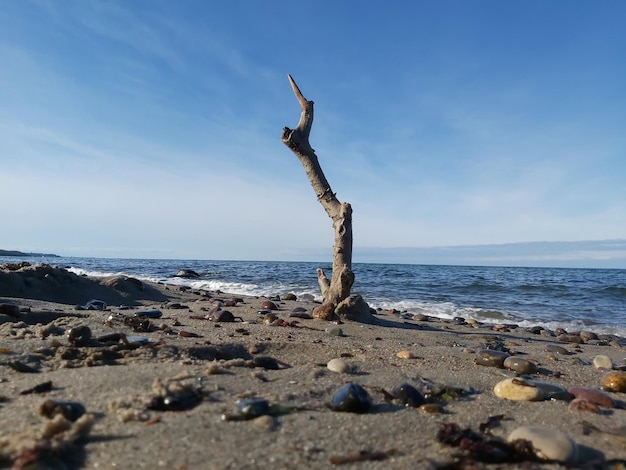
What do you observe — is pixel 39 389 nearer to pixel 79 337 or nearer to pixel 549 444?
pixel 79 337

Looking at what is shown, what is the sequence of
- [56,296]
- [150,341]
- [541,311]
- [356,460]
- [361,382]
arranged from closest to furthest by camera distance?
[356,460] → [361,382] → [150,341] → [56,296] → [541,311]

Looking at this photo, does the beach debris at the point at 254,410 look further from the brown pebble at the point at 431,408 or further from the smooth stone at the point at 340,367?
the smooth stone at the point at 340,367

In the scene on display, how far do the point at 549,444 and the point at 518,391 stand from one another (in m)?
0.94

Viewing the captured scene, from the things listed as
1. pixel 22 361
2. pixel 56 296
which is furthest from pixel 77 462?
pixel 56 296

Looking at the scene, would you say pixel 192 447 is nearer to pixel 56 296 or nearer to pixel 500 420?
pixel 500 420

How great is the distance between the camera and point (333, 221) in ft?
21.3

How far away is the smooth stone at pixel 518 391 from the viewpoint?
268 cm

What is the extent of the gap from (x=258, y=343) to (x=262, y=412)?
198cm

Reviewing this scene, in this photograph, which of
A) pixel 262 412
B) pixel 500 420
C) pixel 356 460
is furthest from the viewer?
pixel 500 420

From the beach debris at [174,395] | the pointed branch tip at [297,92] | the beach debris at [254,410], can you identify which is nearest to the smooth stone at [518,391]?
the beach debris at [254,410]

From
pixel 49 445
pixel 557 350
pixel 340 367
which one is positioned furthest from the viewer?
pixel 557 350

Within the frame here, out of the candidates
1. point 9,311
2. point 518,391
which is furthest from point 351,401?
point 9,311

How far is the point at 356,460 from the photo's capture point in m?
1.74

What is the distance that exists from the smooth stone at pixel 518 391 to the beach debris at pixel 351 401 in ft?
3.25
